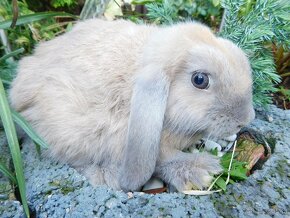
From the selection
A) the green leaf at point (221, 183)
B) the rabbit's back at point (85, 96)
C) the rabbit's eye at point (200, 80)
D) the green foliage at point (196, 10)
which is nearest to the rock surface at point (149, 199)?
the green leaf at point (221, 183)

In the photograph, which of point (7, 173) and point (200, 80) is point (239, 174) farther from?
point (7, 173)

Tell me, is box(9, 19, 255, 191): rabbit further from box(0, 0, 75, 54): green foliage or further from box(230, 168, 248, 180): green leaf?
box(0, 0, 75, 54): green foliage

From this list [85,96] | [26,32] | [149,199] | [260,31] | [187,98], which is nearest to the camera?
[149,199]

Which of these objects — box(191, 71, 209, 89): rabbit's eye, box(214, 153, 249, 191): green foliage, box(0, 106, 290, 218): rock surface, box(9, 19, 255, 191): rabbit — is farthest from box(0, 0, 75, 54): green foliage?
box(214, 153, 249, 191): green foliage

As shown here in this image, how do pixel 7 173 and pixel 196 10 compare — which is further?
pixel 196 10

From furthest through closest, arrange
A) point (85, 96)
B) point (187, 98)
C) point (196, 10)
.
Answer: point (196, 10) → point (85, 96) → point (187, 98)

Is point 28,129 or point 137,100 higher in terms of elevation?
point 137,100

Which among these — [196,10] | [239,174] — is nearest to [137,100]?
[239,174]
